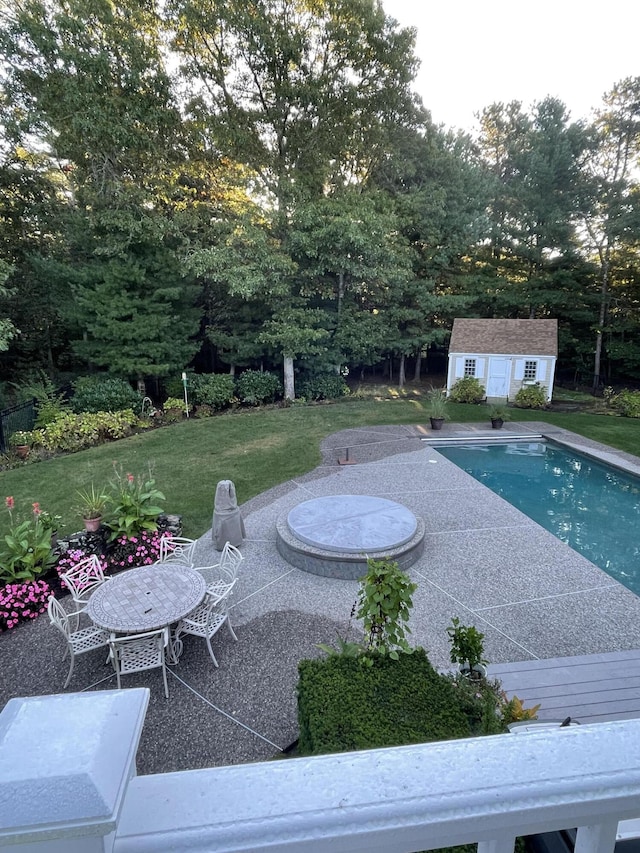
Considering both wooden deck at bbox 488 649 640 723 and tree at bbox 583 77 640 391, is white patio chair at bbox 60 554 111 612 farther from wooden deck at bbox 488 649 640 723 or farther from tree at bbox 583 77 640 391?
tree at bbox 583 77 640 391

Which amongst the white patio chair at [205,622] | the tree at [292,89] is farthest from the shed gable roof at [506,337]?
the white patio chair at [205,622]

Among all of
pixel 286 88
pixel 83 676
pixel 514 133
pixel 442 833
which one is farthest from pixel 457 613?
pixel 514 133

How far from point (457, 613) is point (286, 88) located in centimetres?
1690

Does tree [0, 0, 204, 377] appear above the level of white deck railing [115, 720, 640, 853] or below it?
above

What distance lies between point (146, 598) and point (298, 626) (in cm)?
177

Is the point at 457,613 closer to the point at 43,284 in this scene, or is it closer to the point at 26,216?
the point at 43,284

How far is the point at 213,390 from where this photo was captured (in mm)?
17156

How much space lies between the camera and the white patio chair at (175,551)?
6.37 meters

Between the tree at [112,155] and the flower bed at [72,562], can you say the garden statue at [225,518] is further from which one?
the tree at [112,155]

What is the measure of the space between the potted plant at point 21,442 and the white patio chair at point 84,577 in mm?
6910

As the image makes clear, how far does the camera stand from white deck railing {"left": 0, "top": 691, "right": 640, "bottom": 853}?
646 mm

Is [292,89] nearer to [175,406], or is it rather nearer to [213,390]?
[213,390]

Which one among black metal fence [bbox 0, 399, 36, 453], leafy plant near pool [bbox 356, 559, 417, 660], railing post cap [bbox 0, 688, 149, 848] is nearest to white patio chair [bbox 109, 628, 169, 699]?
leafy plant near pool [bbox 356, 559, 417, 660]

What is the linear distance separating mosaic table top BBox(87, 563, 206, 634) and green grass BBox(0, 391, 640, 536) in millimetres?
2384
